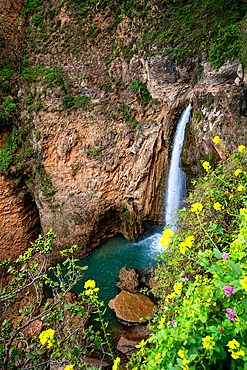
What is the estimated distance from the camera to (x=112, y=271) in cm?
729

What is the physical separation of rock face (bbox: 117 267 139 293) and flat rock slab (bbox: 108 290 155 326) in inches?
11.2

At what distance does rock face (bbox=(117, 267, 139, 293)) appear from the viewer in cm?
600

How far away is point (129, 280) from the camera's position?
247 inches

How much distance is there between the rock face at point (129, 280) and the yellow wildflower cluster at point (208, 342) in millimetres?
5594

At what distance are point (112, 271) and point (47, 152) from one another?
6.41 metres

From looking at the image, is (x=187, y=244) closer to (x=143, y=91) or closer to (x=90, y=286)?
(x=90, y=286)

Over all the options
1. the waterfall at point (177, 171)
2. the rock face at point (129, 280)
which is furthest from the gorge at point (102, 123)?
the rock face at point (129, 280)

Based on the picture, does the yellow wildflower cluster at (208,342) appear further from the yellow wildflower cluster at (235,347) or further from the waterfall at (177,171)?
the waterfall at (177,171)

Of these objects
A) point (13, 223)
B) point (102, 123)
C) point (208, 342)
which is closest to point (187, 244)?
point (208, 342)

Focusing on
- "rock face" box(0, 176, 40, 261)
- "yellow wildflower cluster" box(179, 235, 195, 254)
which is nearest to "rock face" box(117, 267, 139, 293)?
"rock face" box(0, 176, 40, 261)

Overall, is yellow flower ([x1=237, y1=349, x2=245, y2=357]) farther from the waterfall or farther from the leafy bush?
the leafy bush

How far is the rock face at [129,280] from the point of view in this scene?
600cm

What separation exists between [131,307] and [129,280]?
1.05m

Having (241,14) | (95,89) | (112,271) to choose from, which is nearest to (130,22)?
(95,89)
